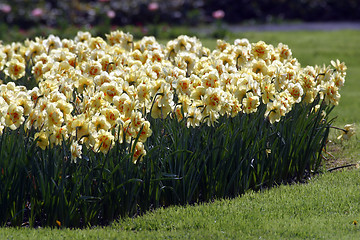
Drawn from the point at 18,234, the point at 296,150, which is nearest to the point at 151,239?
the point at 18,234

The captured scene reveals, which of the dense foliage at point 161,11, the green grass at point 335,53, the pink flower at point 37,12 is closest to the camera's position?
the green grass at point 335,53

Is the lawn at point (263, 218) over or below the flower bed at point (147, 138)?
below

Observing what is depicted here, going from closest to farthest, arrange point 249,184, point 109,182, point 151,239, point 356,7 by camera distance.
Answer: point 151,239, point 109,182, point 249,184, point 356,7

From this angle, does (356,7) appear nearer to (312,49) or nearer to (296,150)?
(312,49)

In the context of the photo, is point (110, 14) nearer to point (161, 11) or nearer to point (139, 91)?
point (161, 11)

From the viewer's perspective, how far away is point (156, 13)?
15898 millimetres

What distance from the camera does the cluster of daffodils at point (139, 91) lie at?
155 inches

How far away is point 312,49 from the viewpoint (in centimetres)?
1236

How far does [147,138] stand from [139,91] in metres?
0.34

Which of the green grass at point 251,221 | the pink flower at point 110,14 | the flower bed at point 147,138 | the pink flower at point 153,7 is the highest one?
the pink flower at point 153,7

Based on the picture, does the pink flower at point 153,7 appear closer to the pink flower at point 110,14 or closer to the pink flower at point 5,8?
the pink flower at point 110,14

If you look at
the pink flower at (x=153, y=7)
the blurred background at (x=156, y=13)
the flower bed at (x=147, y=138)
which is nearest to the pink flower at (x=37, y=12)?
the blurred background at (x=156, y=13)

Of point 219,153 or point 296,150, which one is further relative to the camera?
point 296,150

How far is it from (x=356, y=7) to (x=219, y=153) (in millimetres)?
14254
